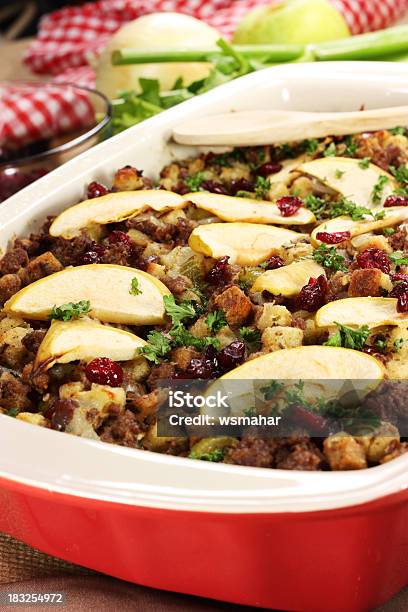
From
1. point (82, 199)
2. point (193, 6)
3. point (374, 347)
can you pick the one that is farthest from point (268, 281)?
point (193, 6)

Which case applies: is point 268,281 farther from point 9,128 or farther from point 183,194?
point 9,128

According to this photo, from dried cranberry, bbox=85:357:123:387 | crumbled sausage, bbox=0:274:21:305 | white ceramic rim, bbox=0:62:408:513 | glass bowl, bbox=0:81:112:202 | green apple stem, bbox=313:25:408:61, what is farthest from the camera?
green apple stem, bbox=313:25:408:61

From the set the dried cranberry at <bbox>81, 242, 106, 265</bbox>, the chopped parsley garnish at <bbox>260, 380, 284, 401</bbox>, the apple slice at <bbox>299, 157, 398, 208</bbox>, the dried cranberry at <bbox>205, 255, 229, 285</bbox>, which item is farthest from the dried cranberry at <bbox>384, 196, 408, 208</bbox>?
the chopped parsley garnish at <bbox>260, 380, 284, 401</bbox>

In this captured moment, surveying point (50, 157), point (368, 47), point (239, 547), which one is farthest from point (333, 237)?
point (368, 47)

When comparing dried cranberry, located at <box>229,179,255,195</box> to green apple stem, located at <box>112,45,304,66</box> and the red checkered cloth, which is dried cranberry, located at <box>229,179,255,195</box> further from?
the red checkered cloth

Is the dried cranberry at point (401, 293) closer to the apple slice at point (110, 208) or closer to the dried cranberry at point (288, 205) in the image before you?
the dried cranberry at point (288, 205)

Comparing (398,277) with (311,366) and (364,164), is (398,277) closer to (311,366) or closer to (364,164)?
(311,366)
